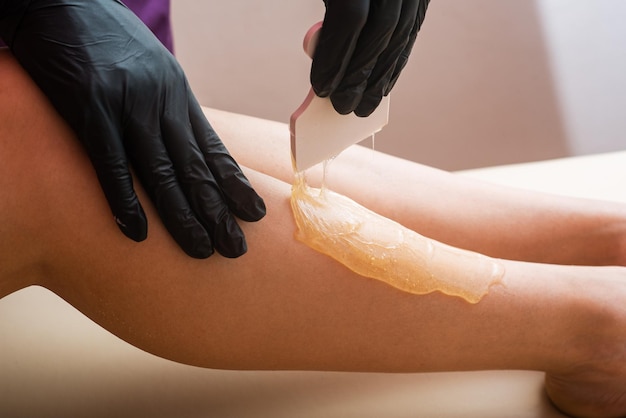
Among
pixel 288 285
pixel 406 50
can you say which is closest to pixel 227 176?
pixel 288 285

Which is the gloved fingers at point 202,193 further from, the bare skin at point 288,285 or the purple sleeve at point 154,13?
the purple sleeve at point 154,13

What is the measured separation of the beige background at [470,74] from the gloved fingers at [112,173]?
1231mm

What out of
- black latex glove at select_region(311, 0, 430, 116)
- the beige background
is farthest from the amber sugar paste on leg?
the beige background

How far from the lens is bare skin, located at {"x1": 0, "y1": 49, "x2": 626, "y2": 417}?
770mm

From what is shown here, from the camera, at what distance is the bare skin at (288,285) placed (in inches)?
30.3

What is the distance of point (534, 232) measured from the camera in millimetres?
1115

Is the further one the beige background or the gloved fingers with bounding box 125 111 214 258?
the beige background

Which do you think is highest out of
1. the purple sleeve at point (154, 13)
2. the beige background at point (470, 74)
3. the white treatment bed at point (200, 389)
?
the purple sleeve at point (154, 13)

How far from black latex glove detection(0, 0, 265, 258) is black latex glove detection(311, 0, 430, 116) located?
147 millimetres

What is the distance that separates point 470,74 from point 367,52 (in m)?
1.34

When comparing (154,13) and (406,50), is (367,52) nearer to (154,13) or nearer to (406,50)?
(406,50)

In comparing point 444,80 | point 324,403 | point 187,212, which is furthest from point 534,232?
point 444,80

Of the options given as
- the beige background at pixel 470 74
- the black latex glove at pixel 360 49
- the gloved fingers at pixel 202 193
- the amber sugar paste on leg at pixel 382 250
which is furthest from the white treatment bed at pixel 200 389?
the beige background at pixel 470 74

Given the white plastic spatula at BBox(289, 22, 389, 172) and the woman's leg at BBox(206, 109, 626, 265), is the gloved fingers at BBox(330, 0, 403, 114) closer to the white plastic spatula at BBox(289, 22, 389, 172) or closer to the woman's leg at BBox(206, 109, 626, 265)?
the white plastic spatula at BBox(289, 22, 389, 172)
